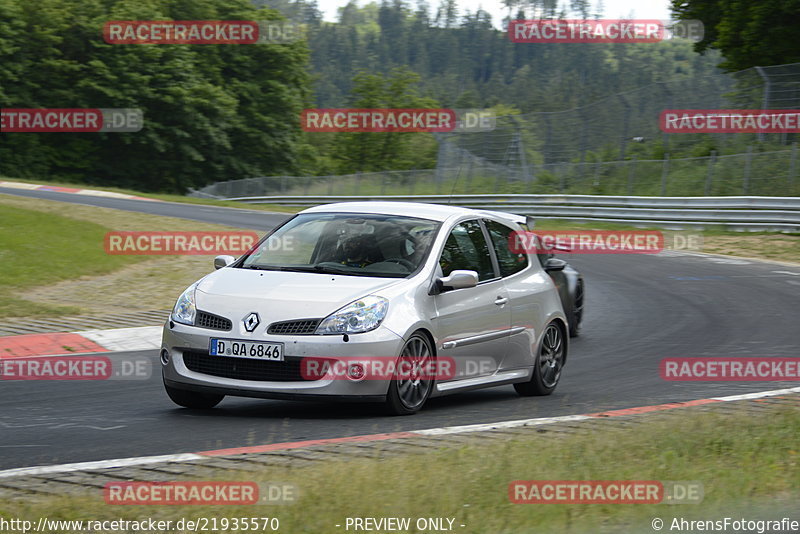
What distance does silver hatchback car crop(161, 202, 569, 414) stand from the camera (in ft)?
24.8

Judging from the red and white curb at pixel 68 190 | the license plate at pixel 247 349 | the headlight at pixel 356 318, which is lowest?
the red and white curb at pixel 68 190

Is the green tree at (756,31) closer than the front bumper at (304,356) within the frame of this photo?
No

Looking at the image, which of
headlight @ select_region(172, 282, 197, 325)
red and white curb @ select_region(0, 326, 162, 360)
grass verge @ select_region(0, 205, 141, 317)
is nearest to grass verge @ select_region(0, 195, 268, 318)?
grass verge @ select_region(0, 205, 141, 317)

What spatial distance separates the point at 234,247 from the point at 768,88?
14.4m

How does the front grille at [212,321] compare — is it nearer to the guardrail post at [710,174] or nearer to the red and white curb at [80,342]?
the red and white curb at [80,342]

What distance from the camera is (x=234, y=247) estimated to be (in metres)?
22.7

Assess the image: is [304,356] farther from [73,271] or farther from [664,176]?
[664,176]

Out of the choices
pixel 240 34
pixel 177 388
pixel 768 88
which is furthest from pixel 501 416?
pixel 240 34

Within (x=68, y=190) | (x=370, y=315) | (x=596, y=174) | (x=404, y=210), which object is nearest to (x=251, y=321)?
(x=370, y=315)

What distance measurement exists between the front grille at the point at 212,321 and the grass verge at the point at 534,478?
194 centimetres

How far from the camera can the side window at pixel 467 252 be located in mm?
8695

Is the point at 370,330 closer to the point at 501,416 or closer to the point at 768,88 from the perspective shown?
the point at 501,416

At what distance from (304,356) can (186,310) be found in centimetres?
104

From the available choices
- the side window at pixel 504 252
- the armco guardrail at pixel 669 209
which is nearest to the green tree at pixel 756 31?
the armco guardrail at pixel 669 209
